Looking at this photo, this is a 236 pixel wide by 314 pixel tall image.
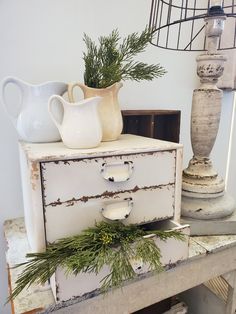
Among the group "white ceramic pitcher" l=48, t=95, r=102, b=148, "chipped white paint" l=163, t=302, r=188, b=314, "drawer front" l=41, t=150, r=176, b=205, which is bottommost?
"chipped white paint" l=163, t=302, r=188, b=314

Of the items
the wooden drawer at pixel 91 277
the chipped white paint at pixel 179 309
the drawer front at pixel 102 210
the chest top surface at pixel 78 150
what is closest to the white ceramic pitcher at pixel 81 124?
the chest top surface at pixel 78 150

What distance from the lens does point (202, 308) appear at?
0.85m

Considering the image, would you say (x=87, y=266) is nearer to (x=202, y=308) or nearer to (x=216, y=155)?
(x=202, y=308)

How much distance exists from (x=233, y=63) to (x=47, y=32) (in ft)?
2.22

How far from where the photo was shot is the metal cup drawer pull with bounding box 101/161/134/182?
50 cm

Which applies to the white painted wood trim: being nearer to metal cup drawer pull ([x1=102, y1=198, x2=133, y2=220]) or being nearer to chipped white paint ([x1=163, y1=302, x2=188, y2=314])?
metal cup drawer pull ([x1=102, y1=198, x2=133, y2=220])

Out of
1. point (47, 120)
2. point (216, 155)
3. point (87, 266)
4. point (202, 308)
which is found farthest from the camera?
point (216, 155)

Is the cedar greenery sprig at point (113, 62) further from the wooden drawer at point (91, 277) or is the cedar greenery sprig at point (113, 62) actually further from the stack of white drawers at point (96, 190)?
the wooden drawer at point (91, 277)

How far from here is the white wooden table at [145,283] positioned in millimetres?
449

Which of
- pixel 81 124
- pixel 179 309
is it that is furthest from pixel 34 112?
pixel 179 309

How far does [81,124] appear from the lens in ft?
1.69

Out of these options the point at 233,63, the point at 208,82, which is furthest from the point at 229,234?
the point at 233,63

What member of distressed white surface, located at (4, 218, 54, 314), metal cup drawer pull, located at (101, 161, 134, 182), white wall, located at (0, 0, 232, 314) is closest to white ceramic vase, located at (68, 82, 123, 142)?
metal cup drawer pull, located at (101, 161, 134, 182)

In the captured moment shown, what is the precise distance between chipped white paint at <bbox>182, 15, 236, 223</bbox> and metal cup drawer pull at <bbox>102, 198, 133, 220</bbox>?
0.69 feet
